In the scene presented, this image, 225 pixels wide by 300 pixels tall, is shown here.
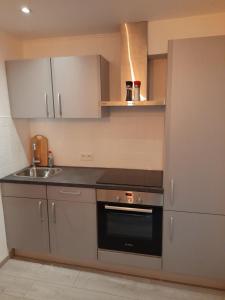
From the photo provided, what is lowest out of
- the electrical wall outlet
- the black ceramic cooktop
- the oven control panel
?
the oven control panel

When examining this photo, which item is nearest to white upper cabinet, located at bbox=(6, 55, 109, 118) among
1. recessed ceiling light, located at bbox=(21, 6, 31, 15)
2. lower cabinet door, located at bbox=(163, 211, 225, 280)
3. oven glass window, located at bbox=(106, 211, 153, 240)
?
recessed ceiling light, located at bbox=(21, 6, 31, 15)

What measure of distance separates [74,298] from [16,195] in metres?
1.12

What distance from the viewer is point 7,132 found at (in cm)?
246

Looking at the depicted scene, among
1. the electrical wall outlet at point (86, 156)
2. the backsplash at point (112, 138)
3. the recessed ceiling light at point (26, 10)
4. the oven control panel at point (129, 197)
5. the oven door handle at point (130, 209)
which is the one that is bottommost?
the oven door handle at point (130, 209)

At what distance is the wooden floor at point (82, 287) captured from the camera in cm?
202

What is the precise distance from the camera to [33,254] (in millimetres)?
2525

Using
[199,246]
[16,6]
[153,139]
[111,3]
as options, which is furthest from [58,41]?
[199,246]

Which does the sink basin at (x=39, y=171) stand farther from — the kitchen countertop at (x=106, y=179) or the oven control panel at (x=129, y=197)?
the oven control panel at (x=129, y=197)

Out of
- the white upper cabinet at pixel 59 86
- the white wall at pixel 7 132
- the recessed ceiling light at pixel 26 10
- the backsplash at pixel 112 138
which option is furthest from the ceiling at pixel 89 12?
the backsplash at pixel 112 138

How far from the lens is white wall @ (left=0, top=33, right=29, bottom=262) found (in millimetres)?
2379

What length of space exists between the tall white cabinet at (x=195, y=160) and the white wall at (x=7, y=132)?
1681mm

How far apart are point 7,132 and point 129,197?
1.48 metres

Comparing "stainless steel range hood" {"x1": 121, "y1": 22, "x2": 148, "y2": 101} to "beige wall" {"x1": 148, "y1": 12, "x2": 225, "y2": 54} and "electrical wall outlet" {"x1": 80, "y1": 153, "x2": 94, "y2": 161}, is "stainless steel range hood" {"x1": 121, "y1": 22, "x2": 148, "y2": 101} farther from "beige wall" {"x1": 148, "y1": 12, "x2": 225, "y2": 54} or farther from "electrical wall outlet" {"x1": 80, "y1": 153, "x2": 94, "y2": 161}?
"electrical wall outlet" {"x1": 80, "y1": 153, "x2": 94, "y2": 161}

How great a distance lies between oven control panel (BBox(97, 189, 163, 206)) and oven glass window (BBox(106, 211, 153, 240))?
13 centimetres
